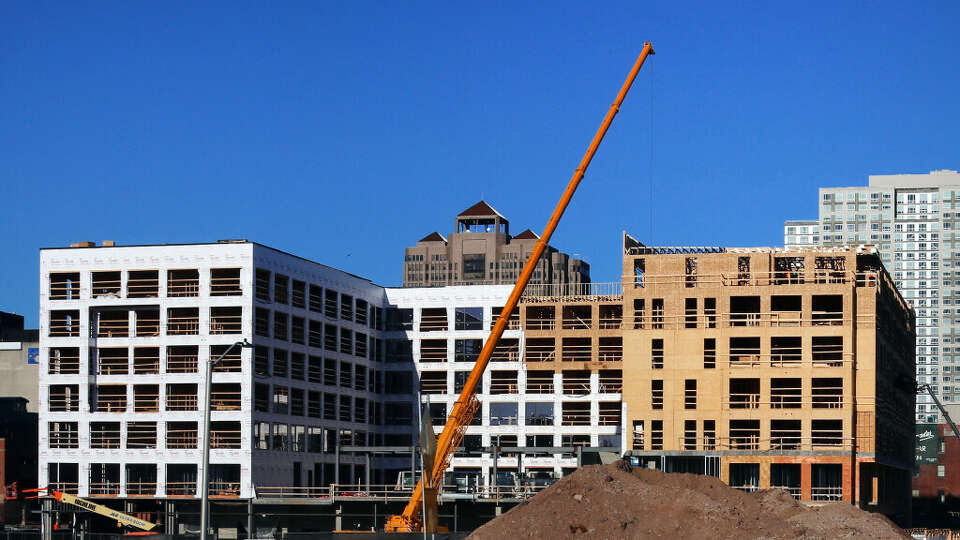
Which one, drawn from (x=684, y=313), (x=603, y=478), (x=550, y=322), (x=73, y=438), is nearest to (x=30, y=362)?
(x=73, y=438)

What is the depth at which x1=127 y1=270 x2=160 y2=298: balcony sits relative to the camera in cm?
11312

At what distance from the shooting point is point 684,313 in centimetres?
11644

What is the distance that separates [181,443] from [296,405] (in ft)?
34.7

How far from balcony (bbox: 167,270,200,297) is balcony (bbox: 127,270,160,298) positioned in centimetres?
107

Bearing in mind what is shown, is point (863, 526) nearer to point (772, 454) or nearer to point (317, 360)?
point (772, 454)

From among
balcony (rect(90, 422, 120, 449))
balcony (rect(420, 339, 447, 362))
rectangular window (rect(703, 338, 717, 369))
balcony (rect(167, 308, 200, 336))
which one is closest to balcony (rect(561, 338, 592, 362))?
balcony (rect(420, 339, 447, 362))

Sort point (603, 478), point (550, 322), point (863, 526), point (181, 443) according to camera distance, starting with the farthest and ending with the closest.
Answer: point (550, 322), point (181, 443), point (603, 478), point (863, 526)

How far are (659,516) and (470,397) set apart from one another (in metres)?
40.1


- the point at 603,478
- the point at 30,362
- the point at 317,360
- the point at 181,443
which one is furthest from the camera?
the point at 30,362

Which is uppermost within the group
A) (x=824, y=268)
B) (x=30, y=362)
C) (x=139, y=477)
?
(x=824, y=268)

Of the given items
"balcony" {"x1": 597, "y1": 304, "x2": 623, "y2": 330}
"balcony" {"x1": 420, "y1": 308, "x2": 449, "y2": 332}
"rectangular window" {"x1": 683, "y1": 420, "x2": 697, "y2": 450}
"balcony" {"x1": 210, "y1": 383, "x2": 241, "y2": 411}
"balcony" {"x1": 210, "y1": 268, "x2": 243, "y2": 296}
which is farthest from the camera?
"balcony" {"x1": 420, "y1": 308, "x2": 449, "y2": 332}

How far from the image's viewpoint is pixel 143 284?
113625 millimetres

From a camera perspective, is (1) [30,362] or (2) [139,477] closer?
(2) [139,477]

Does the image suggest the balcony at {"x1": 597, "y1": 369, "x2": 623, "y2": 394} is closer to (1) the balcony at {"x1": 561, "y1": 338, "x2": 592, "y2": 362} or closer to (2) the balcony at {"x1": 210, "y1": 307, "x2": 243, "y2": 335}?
(1) the balcony at {"x1": 561, "y1": 338, "x2": 592, "y2": 362}
